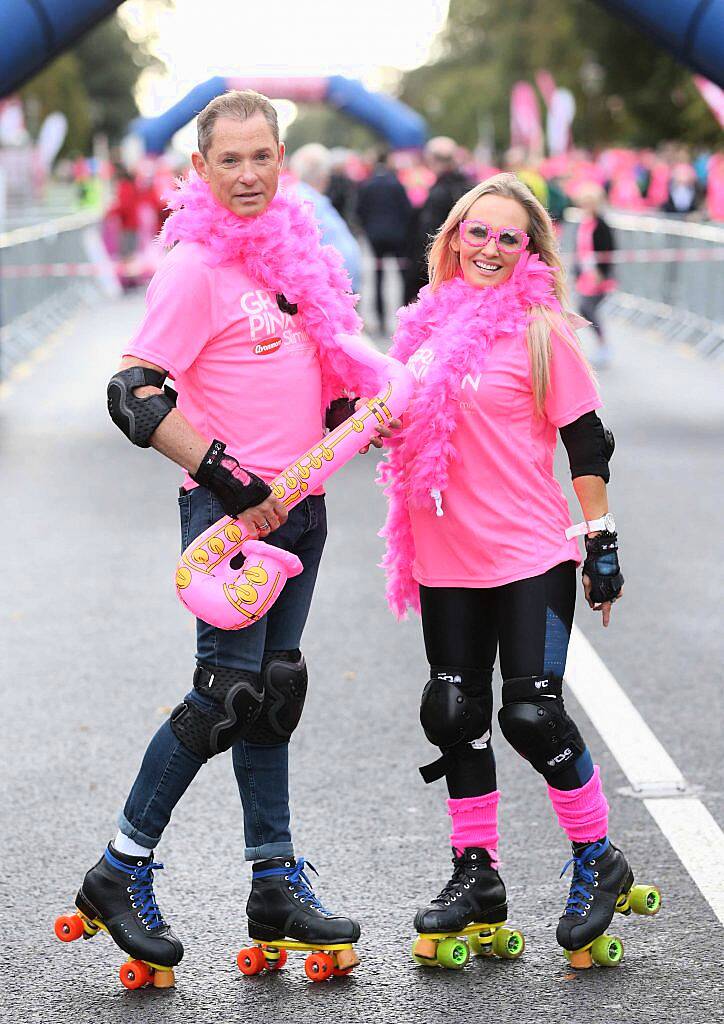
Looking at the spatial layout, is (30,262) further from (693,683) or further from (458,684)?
(458,684)

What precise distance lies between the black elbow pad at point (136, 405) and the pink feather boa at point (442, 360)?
632 millimetres

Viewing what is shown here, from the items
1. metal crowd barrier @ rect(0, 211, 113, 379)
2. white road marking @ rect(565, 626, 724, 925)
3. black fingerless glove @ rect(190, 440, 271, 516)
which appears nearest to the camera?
black fingerless glove @ rect(190, 440, 271, 516)

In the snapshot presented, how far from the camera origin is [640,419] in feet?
44.7

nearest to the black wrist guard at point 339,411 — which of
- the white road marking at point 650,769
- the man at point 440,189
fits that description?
the white road marking at point 650,769

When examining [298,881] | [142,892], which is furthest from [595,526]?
[142,892]

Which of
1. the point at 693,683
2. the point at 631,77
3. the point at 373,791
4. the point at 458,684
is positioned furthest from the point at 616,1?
the point at 631,77

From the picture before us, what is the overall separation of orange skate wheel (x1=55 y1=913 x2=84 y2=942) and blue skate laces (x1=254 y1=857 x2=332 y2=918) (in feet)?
1.41

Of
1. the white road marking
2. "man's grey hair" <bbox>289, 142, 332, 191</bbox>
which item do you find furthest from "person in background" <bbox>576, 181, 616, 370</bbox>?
the white road marking

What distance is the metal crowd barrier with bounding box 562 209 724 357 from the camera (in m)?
17.9

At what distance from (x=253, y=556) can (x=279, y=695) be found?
0.37 meters

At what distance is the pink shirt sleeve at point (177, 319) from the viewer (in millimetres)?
3844

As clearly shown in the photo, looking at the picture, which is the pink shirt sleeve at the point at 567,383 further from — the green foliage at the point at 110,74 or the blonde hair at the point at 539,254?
the green foliage at the point at 110,74

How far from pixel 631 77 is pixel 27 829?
57109mm

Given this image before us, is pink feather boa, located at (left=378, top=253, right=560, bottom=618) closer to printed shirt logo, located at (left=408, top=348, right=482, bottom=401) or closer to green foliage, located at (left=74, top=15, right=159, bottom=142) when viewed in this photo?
printed shirt logo, located at (left=408, top=348, right=482, bottom=401)
